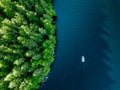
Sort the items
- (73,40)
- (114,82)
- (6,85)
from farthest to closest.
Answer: (73,40) < (114,82) < (6,85)

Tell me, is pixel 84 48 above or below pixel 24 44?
below

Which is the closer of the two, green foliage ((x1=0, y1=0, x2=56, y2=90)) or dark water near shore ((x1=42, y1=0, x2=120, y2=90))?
green foliage ((x1=0, y1=0, x2=56, y2=90))

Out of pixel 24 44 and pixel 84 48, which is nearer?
pixel 24 44

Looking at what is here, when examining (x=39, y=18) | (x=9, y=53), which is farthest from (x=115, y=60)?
(x=9, y=53)

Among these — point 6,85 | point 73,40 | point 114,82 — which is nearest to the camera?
point 6,85

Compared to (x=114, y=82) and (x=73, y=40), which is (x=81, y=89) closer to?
(x=114, y=82)
